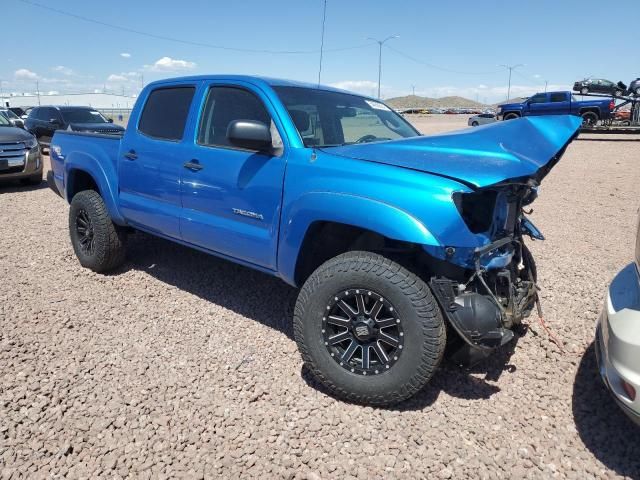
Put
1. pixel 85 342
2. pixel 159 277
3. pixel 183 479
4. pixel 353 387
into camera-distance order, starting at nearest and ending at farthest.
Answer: pixel 183 479
pixel 353 387
pixel 85 342
pixel 159 277

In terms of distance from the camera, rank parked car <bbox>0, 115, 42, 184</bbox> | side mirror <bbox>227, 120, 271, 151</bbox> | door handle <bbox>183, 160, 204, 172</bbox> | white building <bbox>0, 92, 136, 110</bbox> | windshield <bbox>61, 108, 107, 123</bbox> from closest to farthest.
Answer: side mirror <bbox>227, 120, 271, 151</bbox> < door handle <bbox>183, 160, 204, 172</bbox> < parked car <bbox>0, 115, 42, 184</bbox> < windshield <bbox>61, 108, 107, 123</bbox> < white building <bbox>0, 92, 136, 110</bbox>

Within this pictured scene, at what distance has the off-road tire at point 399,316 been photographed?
2520mm

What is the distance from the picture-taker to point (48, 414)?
2625mm

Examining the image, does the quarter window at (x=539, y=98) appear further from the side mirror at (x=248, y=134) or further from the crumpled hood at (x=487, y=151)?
the side mirror at (x=248, y=134)

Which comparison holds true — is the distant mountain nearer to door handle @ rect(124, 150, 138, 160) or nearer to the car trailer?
the car trailer

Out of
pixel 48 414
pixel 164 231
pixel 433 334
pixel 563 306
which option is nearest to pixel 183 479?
pixel 48 414

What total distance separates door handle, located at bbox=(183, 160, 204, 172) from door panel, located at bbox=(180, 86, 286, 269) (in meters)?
0.02

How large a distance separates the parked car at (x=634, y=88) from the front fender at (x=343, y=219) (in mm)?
20358

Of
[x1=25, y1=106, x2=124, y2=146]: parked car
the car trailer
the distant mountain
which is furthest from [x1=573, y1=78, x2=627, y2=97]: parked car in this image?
the distant mountain

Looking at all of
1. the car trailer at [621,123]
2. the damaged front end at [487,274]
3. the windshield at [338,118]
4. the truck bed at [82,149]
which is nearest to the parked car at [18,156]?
the truck bed at [82,149]

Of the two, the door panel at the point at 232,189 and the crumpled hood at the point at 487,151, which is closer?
the crumpled hood at the point at 487,151

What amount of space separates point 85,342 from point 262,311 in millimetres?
1358

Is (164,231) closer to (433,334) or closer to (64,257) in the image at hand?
(64,257)

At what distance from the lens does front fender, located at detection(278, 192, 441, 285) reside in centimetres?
243
